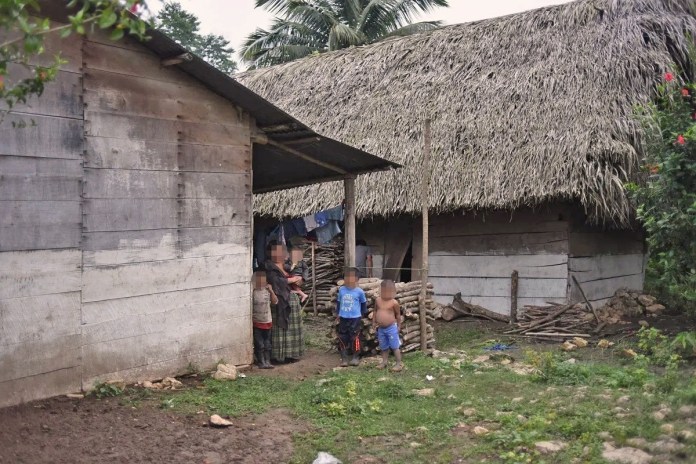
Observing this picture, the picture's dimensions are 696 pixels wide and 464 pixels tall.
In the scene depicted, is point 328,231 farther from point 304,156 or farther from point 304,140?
point 304,140

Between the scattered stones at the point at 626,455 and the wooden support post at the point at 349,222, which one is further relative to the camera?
the wooden support post at the point at 349,222

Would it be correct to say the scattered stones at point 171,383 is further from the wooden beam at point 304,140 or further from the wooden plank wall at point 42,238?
the wooden beam at point 304,140

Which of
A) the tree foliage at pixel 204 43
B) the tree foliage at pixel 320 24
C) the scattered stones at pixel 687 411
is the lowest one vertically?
the scattered stones at pixel 687 411

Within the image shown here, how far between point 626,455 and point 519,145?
6.58 metres

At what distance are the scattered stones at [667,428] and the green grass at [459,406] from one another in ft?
0.15

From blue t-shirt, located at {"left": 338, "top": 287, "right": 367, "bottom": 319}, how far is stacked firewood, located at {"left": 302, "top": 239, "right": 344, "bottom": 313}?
4.73 meters

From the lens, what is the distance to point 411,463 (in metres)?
4.44

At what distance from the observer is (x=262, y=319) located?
717 centimetres

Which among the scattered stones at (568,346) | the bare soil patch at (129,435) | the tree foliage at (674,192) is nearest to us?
the bare soil patch at (129,435)

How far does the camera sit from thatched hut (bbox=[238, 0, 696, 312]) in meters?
9.59

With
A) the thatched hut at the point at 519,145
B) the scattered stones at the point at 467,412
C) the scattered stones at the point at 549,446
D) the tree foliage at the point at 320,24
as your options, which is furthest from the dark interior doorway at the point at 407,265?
the tree foliage at the point at 320,24

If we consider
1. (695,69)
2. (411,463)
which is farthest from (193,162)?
(695,69)

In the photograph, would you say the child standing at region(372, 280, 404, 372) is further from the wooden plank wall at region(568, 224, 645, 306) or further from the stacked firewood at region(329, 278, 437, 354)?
the wooden plank wall at region(568, 224, 645, 306)

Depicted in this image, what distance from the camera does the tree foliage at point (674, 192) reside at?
6.69 m
